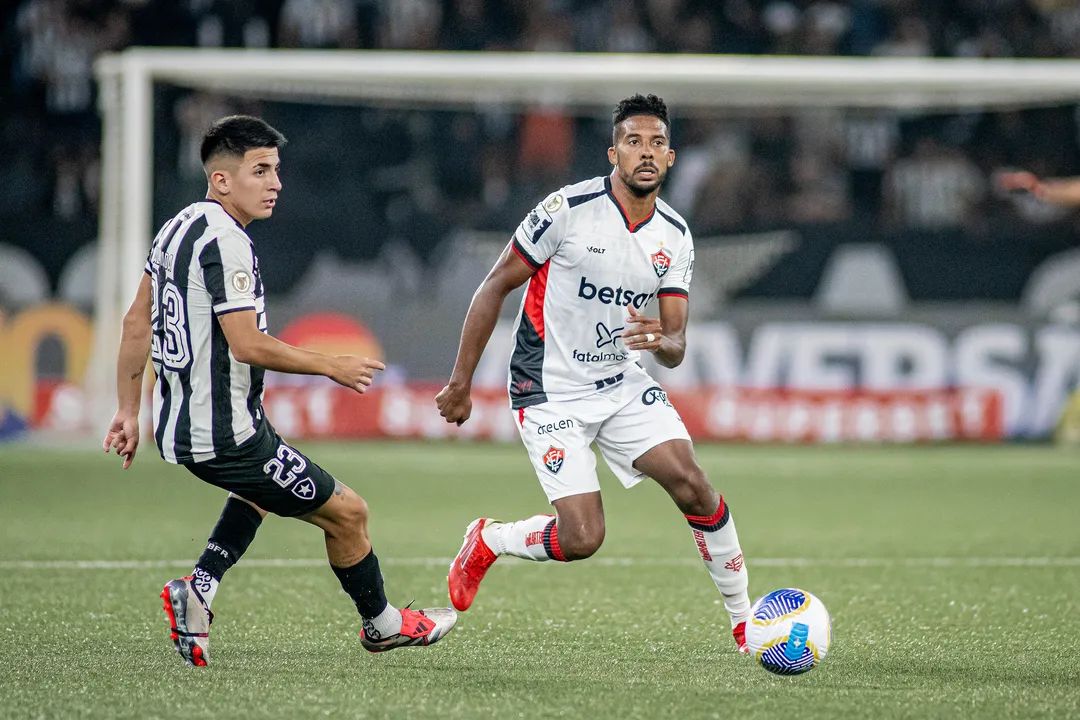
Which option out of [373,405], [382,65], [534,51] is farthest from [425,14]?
[373,405]

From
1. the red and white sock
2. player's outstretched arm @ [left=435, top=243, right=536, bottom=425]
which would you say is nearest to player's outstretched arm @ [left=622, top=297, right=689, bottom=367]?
player's outstretched arm @ [left=435, top=243, right=536, bottom=425]

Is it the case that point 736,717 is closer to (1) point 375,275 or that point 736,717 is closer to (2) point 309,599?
(2) point 309,599

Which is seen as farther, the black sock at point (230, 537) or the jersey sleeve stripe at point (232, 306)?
the black sock at point (230, 537)

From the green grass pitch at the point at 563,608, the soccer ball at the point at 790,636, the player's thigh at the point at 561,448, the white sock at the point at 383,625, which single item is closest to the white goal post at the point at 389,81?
the green grass pitch at the point at 563,608

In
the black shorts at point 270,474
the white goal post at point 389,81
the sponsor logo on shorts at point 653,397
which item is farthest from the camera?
the white goal post at point 389,81

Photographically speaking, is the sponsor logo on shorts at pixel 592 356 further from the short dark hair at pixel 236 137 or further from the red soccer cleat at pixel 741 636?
the short dark hair at pixel 236 137

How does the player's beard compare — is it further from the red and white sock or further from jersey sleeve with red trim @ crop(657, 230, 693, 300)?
the red and white sock

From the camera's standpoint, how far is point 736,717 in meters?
4.06

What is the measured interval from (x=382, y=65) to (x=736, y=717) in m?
10.6

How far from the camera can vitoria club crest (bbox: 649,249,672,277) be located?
5320mm

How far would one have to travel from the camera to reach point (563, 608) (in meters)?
6.05

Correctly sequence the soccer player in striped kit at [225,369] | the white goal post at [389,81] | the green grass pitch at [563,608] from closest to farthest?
the green grass pitch at [563,608] → the soccer player in striped kit at [225,369] → the white goal post at [389,81]

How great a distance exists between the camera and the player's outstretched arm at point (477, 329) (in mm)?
5227

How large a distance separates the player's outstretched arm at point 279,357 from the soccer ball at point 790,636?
157 cm
